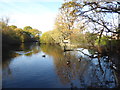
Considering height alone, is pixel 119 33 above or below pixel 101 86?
above

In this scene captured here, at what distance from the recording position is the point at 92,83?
479cm

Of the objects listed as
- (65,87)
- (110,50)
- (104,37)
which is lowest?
(65,87)

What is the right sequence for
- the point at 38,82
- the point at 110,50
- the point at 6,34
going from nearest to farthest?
the point at 110,50 → the point at 38,82 → the point at 6,34

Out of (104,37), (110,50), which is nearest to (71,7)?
(104,37)

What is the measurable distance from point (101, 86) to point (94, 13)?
9.04 ft

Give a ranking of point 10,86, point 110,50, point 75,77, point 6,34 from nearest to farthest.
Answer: point 110,50 < point 10,86 < point 75,77 < point 6,34

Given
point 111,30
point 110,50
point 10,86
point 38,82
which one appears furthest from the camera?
point 38,82

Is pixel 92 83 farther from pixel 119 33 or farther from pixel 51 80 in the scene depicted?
pixel 119 33

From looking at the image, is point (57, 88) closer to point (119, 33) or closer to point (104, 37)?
point (104, 37)

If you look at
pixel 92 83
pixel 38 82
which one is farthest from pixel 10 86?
pixel 92 83

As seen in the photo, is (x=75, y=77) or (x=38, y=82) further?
(x=75, y=77)

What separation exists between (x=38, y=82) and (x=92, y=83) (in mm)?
2232

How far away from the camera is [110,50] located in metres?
3.91

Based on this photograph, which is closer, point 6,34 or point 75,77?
point 75,77
